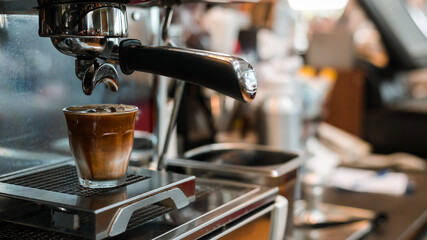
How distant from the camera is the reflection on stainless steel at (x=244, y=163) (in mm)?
707

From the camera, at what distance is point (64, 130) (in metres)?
0.65

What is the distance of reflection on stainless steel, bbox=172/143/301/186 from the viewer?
707mm

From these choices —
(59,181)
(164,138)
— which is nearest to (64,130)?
(59,181)

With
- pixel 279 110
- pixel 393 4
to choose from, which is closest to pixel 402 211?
pixel 279 110

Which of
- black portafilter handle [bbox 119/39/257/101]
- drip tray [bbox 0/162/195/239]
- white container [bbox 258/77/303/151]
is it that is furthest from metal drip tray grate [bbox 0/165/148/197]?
white container [bbox 258/77/303/151]

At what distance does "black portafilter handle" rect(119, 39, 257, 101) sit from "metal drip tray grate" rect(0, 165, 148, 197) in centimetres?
12

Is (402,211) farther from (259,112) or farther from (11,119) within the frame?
(11,119)

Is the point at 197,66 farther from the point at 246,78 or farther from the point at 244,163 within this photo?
the point at 244,163

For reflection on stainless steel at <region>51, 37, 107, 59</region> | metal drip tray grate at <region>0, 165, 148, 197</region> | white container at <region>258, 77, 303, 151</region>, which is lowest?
white container at <region>258, 77, 303, 151</region>

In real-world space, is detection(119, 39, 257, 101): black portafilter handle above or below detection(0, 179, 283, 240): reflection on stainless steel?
above

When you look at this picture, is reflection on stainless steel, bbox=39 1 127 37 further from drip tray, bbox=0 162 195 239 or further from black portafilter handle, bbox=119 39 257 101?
drip tray, bbox=0 162 195 239

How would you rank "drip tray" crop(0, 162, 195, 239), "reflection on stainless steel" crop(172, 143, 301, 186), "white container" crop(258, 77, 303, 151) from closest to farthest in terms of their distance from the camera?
"drip tray" crop(0, 162, 195, 239), "reflection on stainless steel" crop(172, 143, 301, 186), "white container" crop(258, 77, 303, 151)

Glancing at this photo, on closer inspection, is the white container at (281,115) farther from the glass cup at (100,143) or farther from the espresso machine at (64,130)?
the glass cup at (100,143)

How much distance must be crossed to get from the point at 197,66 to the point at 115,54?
0.09 meters
